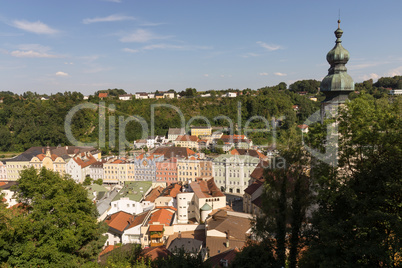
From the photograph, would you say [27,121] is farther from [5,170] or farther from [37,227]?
[37,227]

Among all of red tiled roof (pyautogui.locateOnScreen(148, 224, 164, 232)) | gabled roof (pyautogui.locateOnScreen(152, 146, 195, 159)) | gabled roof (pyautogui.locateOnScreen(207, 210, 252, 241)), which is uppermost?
gabled roof (pyautogui.locateOnScreen(152, 146, 195, 159))

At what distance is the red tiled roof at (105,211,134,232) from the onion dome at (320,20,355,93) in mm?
19624

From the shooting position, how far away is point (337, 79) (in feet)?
39.4

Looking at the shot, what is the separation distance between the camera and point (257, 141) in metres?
60.7

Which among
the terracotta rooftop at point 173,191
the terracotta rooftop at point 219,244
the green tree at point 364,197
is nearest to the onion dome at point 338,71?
the green tree at point 364,197

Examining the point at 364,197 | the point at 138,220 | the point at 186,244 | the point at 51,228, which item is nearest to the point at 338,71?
the point at 364,197

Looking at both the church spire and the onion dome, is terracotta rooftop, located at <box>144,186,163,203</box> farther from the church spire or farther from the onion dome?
the onion dome

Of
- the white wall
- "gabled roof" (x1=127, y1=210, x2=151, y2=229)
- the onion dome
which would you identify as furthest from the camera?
the white wall

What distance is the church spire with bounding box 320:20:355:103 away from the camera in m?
11.8

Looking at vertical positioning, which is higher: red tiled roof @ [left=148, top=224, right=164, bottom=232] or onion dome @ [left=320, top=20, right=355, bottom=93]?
onion dome @ [left=320, top=20, right=355, bottom=93]

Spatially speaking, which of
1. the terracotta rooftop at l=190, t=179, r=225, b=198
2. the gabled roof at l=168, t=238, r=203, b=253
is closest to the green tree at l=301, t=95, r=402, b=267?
the gabled roof at l=168, t=238, r=203, b=253

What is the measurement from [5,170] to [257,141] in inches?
1929

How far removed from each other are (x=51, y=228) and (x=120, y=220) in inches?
514

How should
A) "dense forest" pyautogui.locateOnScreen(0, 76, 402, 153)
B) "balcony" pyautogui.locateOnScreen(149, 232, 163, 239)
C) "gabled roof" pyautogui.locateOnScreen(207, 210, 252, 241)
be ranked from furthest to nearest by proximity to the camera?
"dense forest" pyautogui.locateOnScreen(0, 76, 402, 153) → "balcony" pyautogui.locateOnScreen(149, 232, 163, 239) → "gabled roof" pyautogui.locateOnScreen(207, 210, 252, 241)
